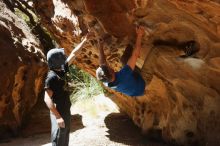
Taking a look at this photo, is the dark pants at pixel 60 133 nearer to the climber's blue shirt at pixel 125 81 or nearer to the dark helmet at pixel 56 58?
the dark helmet at pixel 56 58

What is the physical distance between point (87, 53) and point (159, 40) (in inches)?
65.8

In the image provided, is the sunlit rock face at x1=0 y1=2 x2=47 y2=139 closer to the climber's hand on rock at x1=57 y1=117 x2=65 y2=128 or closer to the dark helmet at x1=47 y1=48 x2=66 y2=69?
the dark helmet at x1=47 y1=48 x2=66 y2=69

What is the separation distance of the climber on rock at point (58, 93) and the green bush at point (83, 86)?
5882 millimetres

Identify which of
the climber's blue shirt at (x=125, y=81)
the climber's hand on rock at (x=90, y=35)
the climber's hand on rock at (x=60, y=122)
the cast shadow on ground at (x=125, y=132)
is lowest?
the cast shadow on ground at (x=125, y=132)

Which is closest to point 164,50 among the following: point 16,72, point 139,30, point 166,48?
point 166,48

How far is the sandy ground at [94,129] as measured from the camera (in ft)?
24.3

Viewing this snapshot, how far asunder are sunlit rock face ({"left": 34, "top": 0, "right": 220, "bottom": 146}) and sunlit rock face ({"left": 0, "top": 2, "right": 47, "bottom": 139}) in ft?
7.73

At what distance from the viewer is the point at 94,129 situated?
8406 millimetres

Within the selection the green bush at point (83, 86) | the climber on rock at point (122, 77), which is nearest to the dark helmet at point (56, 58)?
the climber on rock at point (122, 77)

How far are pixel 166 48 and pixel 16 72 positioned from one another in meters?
4.85

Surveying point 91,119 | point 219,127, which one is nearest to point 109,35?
point 219,127

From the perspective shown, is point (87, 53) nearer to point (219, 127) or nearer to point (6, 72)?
point (219, 127)

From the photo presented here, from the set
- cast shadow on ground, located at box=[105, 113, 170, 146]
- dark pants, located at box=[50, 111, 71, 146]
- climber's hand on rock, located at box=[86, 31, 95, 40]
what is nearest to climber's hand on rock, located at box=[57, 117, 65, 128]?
dark pants, located at box=[50, 111, 71, 146]

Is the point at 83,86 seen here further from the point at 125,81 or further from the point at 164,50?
the point at 125,81
